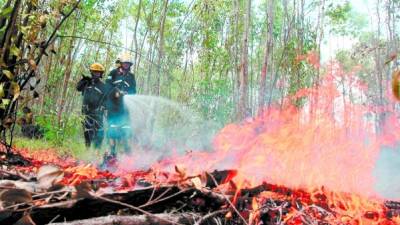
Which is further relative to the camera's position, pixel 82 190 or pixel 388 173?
pixel 388 173

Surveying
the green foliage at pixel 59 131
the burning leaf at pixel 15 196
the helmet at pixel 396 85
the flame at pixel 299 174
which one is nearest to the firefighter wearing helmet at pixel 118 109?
the green foliage at pixel 59 131

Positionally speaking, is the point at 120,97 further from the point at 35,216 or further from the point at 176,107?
the point at 176,107

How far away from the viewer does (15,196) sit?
119 centimetres

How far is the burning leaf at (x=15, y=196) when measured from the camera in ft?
3.84

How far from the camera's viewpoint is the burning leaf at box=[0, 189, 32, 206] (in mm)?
1172

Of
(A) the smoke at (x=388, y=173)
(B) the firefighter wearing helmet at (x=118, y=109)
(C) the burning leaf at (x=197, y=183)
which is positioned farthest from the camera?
(B) the firefighter wearing helmet at (x=118, y=109)

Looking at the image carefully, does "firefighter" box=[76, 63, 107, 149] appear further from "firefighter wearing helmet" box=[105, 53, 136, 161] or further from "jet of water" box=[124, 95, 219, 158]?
"jet of water" box=[124, 95, 219, 158]

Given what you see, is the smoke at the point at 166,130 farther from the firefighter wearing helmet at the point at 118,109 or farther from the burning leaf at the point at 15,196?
the burning leaf at the point at 15,196

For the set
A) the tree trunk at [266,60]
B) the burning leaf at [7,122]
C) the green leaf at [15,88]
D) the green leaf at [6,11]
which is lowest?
the burning leaf at [7,122]

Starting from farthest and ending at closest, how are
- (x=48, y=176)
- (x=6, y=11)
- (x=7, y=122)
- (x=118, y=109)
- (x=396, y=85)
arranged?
(x=118, y=109) < (x=7, y=122) < (x=6, y=11) < (x=48, y=176) < (x=396, y=85)

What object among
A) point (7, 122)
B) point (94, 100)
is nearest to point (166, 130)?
point (94, 100)

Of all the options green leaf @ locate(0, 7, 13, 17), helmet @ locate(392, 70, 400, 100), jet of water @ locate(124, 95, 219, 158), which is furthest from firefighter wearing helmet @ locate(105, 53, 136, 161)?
helmet @ locate(392, 70, 400, 100)

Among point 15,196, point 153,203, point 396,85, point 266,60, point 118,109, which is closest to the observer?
point 396,85

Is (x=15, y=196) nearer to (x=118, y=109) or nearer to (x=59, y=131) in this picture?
(x=59, y=131)
